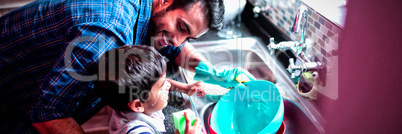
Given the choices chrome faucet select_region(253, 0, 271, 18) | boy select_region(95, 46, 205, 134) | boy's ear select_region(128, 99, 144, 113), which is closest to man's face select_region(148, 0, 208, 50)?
boy select_region(95, 46, 205, 134)

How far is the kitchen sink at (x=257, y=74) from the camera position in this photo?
1.14m

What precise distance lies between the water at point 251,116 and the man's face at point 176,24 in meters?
0.37

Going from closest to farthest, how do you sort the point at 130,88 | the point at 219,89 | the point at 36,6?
the point at 130,88, the point at 36,6, the point at 219,89

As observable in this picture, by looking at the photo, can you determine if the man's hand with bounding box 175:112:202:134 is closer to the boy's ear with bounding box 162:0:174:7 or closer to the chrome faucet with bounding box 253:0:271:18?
the boy's ear with bounding box 162:0:174:7

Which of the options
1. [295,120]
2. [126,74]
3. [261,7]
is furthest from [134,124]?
[261,7]

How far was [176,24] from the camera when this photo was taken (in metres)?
1.04

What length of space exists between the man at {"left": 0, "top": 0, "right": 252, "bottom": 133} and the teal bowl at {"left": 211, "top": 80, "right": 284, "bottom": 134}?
0.30 m

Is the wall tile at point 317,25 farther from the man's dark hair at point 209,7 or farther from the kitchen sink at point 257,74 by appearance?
the man's dark hair at point 209,7

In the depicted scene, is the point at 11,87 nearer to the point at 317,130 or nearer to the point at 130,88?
the point at 130,88

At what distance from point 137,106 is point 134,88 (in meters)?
0.10

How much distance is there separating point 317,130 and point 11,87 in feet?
3.72

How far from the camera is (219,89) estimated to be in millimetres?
1418

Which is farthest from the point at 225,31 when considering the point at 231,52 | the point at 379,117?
the point at 379,117

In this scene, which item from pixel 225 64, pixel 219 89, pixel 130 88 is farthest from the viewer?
pixel 225 64
